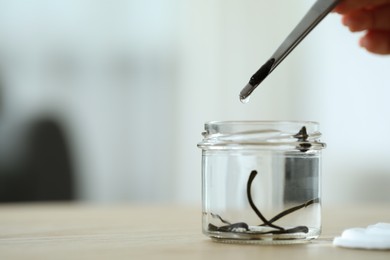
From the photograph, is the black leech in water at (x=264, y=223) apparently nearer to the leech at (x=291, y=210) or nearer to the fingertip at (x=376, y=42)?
the leech at (x=291, y=210)

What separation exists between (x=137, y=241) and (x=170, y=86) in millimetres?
3678

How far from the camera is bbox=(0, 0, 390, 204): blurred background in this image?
4219mm

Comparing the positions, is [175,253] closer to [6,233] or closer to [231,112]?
[6,233]

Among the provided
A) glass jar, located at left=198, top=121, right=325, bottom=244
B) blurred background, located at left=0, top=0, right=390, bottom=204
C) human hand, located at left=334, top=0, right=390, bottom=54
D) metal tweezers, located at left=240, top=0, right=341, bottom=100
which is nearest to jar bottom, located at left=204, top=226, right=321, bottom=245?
glass jar, located at left=198, top=121, right=325, bottom=244

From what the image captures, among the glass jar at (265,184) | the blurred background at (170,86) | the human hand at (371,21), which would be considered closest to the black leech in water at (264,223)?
the glass jar at (265,184)

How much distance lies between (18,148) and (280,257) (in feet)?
10.6

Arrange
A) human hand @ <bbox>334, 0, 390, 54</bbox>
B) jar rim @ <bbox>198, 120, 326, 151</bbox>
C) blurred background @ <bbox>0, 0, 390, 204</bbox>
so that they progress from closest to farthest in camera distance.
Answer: jar rim @ <bbox>198, 120, 326, 151</bbox> < human hand @ <bbox>334, 0, 390, 54</bbox> < blurred background @ <bbox>0, 0, 390, 204</bbox>

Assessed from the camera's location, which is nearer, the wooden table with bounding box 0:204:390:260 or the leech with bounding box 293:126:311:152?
the wooden table with bounding box 0:204:390:260

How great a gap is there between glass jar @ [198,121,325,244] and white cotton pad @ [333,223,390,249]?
54 millimetres

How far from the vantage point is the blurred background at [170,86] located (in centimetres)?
422

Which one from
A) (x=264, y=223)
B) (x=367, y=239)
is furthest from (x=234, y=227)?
(x=367, y=239)

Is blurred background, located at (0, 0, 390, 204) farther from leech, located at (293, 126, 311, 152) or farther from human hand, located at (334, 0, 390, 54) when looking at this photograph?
leech, located at (293, 126, 311, 152)

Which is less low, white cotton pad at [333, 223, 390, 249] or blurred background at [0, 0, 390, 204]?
blurred background at [0, 0, 390, 204]

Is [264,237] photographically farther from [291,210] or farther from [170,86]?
[170,86]
